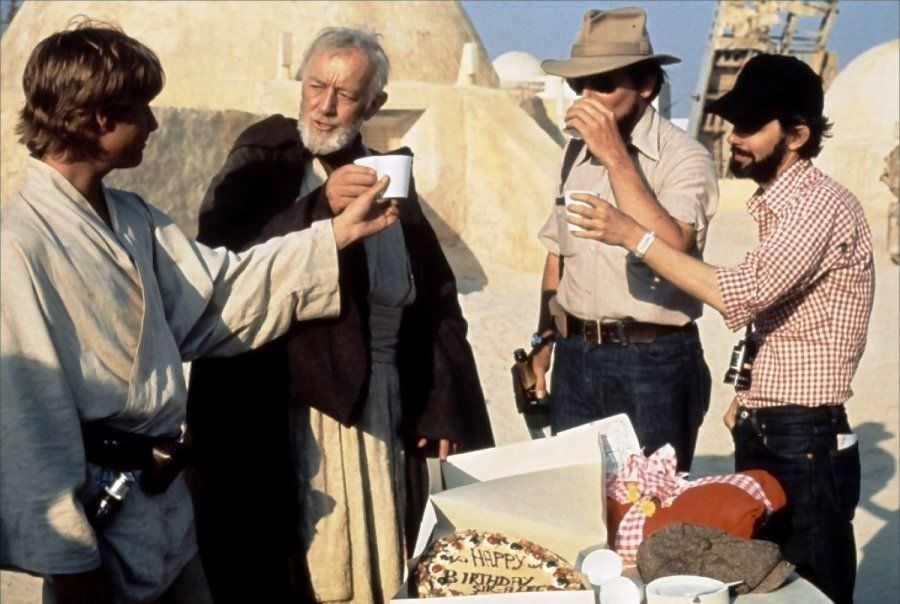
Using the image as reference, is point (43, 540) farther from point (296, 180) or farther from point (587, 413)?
point (587, 413)

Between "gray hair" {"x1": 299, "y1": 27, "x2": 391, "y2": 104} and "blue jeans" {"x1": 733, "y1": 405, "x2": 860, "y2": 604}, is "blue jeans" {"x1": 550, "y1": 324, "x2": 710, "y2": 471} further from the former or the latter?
"gray hair" {"x1": 299, "y1": 27, "x2": 391, "y2": 104}

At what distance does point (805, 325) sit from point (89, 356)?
1.60 m

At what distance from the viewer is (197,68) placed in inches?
602

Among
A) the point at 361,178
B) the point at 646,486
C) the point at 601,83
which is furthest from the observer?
the point at 601,83

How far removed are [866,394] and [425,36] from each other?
9223mm

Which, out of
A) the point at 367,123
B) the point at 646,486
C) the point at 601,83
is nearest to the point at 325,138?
the point at 601,83

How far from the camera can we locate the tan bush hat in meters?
3.14

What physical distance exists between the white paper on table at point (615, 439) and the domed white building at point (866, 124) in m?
16.5

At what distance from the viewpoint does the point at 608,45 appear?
3.21 m

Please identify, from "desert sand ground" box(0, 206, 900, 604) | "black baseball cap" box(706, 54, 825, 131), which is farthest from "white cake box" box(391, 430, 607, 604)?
"desert sand ground" box(0, 206, 900, 604)

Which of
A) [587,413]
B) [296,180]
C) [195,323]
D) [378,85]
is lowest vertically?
[587,413]

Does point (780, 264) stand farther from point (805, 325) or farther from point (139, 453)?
point (139, 453)

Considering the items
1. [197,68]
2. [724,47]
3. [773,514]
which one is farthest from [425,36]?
[773,514]

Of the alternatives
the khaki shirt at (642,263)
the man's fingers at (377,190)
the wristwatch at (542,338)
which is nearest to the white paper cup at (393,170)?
the man's fingers at (377,190)
